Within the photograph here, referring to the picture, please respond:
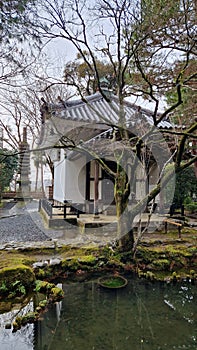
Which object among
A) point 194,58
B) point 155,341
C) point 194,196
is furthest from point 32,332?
point 194,196

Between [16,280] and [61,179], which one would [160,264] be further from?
[61,179]

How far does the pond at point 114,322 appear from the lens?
107 inches

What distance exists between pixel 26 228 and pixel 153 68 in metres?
6.27

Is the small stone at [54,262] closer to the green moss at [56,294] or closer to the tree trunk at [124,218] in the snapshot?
the green moss at [56,294]

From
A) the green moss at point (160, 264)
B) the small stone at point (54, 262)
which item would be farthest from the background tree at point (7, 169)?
the green moss at point (160, 264)

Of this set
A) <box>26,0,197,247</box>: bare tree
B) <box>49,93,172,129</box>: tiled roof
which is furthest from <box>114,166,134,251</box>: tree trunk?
<box>49,93,172,129</box>: tiled roof

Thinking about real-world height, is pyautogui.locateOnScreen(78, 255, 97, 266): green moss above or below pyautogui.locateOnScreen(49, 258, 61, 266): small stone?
below

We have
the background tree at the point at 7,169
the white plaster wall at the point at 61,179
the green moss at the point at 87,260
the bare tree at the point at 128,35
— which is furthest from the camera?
the background tree at the point at 7,169

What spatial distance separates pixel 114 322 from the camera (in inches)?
123

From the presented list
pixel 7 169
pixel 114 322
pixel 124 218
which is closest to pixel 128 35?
pixel 124 218

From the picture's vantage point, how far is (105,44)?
16.0ft

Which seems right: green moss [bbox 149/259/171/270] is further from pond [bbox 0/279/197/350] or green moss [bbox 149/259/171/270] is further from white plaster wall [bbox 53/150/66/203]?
white plaster wall [bbox 53/150/66/203]

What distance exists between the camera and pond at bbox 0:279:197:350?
2707mm

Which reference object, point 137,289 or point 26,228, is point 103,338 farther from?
point 26,228
